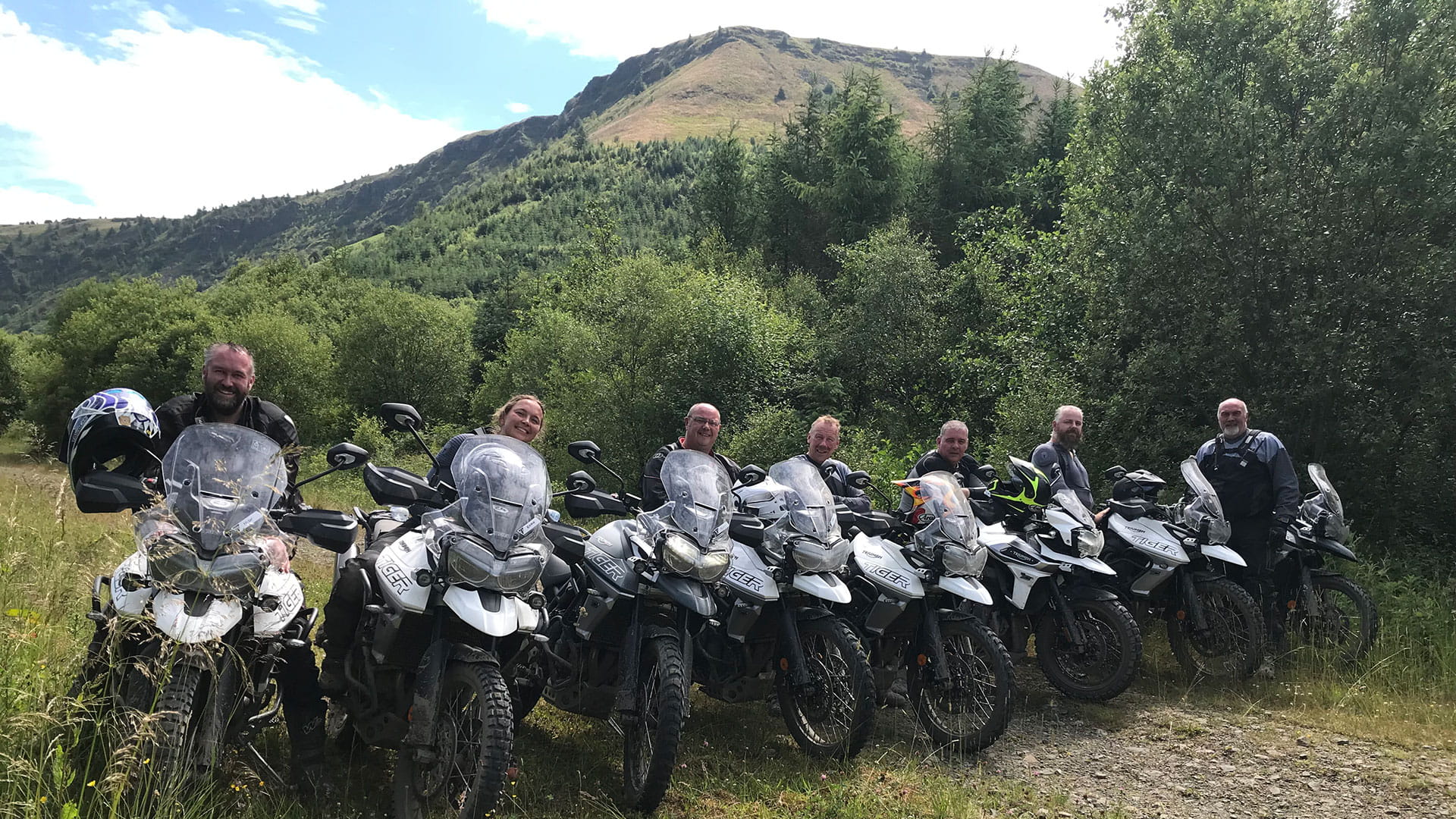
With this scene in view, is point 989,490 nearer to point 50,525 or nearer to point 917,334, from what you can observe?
point 50,525

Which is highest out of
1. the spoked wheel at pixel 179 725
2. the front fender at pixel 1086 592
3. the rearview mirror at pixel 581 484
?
the rearview mirror at pixel 581 484

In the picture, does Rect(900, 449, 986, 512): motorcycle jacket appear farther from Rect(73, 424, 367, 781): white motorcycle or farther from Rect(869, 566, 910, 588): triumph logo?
Rect(73, 424, 367, 781): white motorcycle

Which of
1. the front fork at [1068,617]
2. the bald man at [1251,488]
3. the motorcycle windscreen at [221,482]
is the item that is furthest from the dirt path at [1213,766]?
the motorcycle windscreen at [221,482]

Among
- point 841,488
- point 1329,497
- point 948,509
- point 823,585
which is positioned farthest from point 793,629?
point 1329,497

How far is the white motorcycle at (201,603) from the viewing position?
315 cm

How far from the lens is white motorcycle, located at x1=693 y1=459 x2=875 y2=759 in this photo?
481cm

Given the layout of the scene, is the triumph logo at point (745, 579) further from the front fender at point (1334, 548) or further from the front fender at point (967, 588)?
the front fender at point (1334, 548)

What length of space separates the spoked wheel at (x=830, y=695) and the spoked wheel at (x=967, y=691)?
755mm

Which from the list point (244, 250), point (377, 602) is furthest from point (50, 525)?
point (244, 250)

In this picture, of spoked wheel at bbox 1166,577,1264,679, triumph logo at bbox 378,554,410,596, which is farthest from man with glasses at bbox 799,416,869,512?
triumph logo at bbox 378,554,410,596

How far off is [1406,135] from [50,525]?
14498mm

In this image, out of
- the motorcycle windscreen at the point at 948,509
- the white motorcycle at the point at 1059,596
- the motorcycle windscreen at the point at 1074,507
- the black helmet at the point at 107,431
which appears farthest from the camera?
the motorcycle windscreen at the point at 1074,507

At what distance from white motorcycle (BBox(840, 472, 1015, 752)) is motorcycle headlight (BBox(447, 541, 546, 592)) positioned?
97.5 inches

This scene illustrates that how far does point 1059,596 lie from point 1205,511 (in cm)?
174
